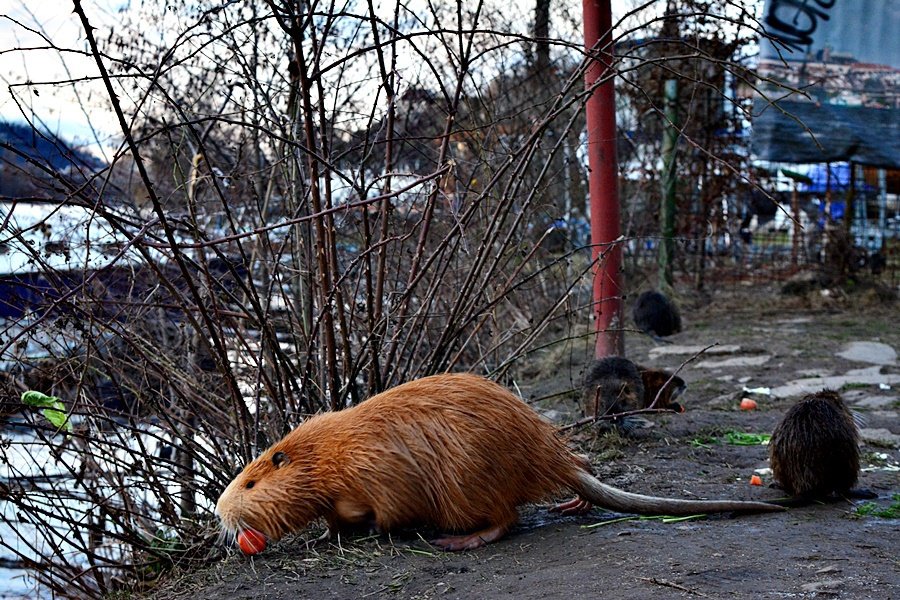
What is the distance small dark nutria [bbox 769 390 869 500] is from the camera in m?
3.99

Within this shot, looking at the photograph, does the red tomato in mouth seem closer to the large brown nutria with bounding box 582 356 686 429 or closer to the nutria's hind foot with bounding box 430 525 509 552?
the nutria's hind foot with bounding box 430 525 509 552

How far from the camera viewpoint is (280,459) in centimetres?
366


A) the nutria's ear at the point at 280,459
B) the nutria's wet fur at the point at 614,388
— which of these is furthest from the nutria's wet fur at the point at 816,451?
the nutria's ear at the point at 280,459

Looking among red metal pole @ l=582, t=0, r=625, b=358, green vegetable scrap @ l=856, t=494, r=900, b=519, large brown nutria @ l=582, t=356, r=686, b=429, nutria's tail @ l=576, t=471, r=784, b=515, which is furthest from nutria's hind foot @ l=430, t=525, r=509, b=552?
red metal pole @ l=582, t=0, r=625, b=358

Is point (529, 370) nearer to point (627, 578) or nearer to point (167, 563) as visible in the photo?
point (167, 563)

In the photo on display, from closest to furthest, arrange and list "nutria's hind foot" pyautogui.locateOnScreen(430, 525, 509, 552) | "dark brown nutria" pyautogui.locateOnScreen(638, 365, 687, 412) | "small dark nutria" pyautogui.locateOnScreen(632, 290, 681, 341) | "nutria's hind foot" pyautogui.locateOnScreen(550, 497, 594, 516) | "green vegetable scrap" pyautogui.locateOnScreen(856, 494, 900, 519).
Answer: "nutria's hind foot" pyautogui.locateOnScreen(430, 525, 509, 552)
"green vegetable scrap" pyautogui.locateOnScreen(856, 494, 900, 519)
"nutria's hind foot" pyautogui.locateOnScreen(550, 497, 594, 516)
"dark brown nutria" pyautogui.locateOnScreen(638, 365, 687, 412)
"small dark nutria" pyautogui.locateOnScreen(632, 290, 681, 341)

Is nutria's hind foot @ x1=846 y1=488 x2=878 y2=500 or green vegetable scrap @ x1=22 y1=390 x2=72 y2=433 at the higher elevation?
green vegetable scrap @ x1=22 y1=390 x2=72 y2=433

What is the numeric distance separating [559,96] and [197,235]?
1.62 m

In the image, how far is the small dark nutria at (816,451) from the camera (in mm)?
3986

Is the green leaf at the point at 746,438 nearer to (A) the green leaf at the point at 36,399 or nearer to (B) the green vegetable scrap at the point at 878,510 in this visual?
(B) the green vegetable scrap at the point at 878,510

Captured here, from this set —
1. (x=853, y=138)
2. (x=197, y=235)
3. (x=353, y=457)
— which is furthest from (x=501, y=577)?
(x=853, y=138)

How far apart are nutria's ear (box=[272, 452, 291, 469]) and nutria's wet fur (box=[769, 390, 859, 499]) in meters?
2.19

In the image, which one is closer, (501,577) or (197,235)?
→ (501,577)

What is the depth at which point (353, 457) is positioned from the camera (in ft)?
11.7
